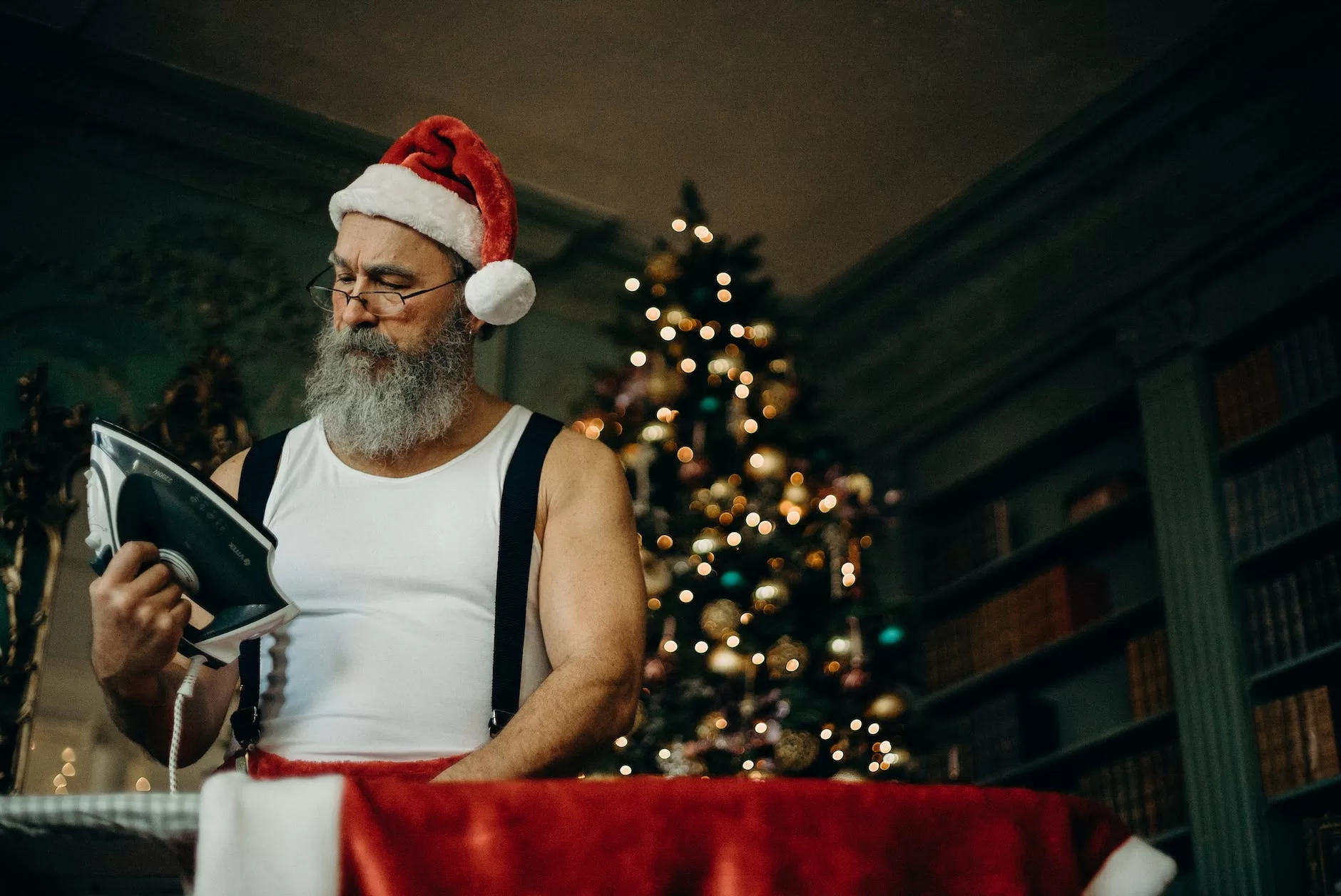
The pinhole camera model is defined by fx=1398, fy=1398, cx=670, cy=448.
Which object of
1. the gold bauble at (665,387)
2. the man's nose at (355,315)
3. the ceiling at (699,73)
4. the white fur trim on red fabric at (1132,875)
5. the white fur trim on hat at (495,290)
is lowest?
the white fur trim on red fabric at (1132,875)

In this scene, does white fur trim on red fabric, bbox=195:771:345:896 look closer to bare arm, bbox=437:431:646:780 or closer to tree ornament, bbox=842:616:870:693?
bare arm, bbox=437:431:646:780

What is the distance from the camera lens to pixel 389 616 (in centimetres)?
136

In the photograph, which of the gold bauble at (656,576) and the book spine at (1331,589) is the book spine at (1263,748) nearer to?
the book spine at (1331,589)

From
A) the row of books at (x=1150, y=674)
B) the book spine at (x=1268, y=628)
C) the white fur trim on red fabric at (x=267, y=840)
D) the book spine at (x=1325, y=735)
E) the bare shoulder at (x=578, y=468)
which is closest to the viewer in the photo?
the white fur trim on red fabric at (x=267, y=840)

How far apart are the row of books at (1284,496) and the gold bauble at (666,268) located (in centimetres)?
167

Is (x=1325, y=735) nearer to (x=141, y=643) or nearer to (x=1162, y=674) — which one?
(x=1162, y=674)

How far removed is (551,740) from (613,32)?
10.4 feet

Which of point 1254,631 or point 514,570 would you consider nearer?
point 514,570

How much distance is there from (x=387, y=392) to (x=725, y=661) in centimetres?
212

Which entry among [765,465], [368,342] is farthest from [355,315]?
[765,465]

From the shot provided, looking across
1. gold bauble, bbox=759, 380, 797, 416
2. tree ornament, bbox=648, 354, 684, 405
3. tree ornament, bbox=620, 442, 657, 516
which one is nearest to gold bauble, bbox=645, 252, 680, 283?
tree ornament, bbox=648, 354, 684, 405

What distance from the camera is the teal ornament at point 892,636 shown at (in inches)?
146

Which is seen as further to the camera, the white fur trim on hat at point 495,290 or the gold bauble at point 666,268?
the gold bauble at point 666,268

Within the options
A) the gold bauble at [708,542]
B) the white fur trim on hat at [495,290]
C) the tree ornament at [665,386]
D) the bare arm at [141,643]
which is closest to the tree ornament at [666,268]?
the tree ornament at [665,386]
